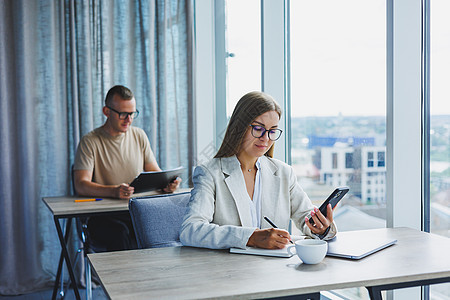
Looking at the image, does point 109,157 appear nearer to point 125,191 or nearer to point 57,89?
point 125,191

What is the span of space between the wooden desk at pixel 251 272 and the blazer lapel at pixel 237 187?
0.25 metres

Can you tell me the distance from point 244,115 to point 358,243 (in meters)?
0.65

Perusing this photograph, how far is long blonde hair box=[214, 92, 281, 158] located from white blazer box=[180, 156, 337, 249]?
6 centimetres

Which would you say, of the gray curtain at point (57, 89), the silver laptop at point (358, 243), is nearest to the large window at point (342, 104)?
the silver laptop at point (358, 243)

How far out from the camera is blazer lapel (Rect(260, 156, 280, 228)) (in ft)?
6.29

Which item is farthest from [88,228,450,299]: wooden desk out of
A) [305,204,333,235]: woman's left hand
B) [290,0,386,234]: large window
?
[290,0,386,234]: large window

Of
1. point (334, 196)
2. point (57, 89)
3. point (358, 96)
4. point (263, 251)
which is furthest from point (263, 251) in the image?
point (57, 89)

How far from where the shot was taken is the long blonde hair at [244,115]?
187 cm

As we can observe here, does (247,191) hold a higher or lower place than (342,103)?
lower

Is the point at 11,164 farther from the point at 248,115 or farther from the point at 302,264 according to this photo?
the point at 302,264

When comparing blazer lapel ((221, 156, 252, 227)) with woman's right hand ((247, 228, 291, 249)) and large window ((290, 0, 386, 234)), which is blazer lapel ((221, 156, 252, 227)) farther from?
large window ((290, 0, 386, 234))

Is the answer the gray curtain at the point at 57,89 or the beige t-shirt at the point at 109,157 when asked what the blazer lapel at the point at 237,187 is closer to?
the beige t-shirt at the point at 109,157

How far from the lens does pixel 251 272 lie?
1.38 metres

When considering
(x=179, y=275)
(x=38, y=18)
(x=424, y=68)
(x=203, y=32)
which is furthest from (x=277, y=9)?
(x=179, y=275)
